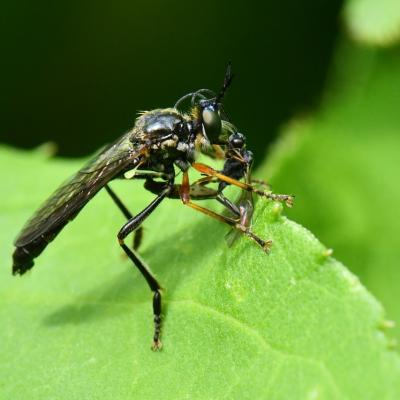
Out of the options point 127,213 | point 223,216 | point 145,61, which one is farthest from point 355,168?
point 145,61

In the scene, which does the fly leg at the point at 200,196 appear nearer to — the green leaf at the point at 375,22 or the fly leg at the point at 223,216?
the fly leg at the point at 223,216

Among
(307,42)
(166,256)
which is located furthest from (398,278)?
(307,42)

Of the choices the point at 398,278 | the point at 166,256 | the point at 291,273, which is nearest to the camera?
the point at 291,273

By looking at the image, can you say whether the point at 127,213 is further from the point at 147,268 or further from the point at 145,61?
the point at 145,61

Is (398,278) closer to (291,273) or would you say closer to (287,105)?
(291,273)

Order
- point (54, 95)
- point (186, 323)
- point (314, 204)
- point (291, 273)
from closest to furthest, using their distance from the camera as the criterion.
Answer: point (291, 273) → point (186, 323) → point (314, 204) → point (54, 95)

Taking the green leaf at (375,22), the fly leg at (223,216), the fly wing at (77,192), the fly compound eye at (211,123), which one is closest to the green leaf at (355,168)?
the green leaf at (375,22)
